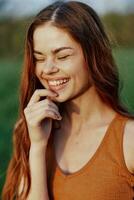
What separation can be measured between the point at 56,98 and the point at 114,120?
270mm

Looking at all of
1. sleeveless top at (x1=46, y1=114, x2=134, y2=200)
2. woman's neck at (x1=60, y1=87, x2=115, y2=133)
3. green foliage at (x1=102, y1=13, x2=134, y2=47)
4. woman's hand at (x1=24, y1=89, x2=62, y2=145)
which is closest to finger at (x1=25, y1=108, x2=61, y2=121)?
woman's hand at (x1=24, y1=89, x2=62, y2=145)

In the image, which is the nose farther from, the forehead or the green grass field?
the green grass field

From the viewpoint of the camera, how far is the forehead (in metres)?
3.10

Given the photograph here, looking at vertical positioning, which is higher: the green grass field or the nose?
the nose

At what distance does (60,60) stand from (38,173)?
0.51 m

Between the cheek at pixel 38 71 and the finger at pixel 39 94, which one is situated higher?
the cheek at pixel 38 71

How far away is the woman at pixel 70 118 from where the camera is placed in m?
3.10

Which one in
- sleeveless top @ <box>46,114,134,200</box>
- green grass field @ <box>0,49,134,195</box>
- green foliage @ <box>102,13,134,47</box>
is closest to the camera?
sleeveless top @ <box>46,114,134,200</box>

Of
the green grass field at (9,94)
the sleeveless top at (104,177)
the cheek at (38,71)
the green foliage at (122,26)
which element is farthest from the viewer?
the green foliage at (122,26)

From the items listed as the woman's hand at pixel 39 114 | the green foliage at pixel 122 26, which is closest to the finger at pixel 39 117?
the woman's hand at pixel 39 114

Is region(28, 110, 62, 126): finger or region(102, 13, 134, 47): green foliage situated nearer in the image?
region(28, 110, 62, 126): finger

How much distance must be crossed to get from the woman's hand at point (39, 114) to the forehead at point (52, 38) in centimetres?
22

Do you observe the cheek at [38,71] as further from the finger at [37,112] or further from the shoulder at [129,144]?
the shoulder at [129,144]

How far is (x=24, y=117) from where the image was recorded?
3.31 meters
